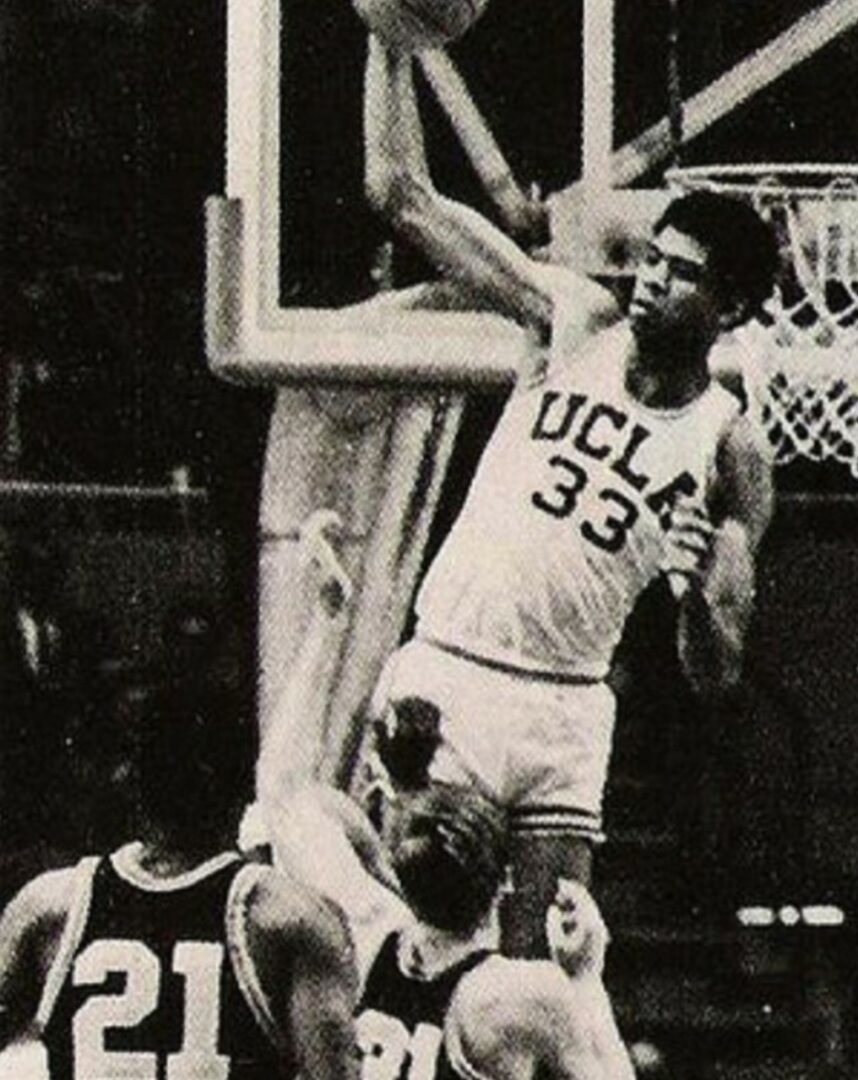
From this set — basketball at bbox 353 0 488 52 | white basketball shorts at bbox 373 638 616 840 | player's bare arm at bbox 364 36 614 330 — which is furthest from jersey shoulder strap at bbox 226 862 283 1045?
basketball at bbox 353 0 488 52

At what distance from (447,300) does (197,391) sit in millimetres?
435

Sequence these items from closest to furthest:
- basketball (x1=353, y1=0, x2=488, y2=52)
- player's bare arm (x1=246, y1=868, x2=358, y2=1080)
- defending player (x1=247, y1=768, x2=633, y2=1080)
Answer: player's bare arm (x1=246, y1=868, x2=358, y2=1080) < defending player (x1=247, y1=768, x2=633, y2=1080) < basketball (x1=353, y1=0, x2=488, y2=52)

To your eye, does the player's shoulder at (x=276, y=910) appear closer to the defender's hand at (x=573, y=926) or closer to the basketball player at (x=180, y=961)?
the basketball player at (x=180, y=961)

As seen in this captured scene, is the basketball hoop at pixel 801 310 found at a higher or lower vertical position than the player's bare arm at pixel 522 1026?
higher

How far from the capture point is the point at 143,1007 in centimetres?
438

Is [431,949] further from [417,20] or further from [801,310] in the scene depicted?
[417,20]

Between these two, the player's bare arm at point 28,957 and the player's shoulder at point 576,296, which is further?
the player's shoulder at point 576,296

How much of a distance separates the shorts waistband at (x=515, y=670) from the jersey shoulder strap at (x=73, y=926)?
27.0 inches

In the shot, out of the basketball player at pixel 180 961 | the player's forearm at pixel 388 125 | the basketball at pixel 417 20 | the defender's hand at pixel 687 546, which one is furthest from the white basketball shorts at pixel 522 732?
the basketball at pixel 417 20

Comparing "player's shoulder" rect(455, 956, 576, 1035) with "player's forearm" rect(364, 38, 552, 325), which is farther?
"player's forearm" rect(364, 38, 552, 325)

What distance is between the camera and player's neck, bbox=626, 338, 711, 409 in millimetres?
4648

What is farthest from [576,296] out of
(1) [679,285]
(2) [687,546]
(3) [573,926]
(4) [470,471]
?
(3) [573,926]

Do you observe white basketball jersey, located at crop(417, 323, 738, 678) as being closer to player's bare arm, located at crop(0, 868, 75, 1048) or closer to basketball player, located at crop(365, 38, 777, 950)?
basketball player, located at crop(365, 38, 777, 950)

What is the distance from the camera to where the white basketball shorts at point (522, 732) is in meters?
4.67
